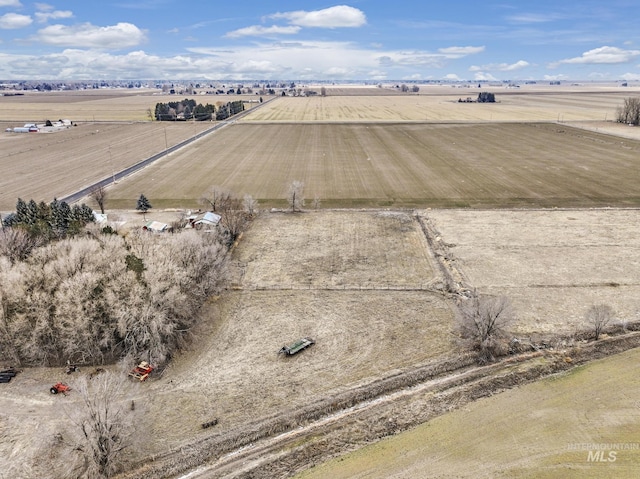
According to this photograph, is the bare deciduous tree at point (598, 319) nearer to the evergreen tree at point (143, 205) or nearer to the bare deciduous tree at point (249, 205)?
the bare deciduous tree at point (249, 205)

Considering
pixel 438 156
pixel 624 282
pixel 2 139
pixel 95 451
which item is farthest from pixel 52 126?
pixel 624 282

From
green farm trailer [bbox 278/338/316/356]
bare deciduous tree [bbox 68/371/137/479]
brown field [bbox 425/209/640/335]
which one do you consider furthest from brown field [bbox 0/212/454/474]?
brown field [bbox 425/209/640/335]

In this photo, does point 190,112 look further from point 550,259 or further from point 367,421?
point 367,421

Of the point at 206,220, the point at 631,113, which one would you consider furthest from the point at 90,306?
the point at 631,113

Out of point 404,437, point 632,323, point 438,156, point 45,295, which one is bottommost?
point 404,437

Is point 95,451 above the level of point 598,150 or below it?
below

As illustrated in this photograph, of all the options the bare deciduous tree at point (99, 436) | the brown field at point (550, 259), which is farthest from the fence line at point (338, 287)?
the bare deciduous tree at point (99, 436)

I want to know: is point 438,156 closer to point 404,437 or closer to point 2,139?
point 404,437

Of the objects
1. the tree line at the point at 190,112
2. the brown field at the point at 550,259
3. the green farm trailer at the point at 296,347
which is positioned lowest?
the green farm trailer at the point at 296,347

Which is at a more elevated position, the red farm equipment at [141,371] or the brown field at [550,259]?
the brown field at [550,259]
